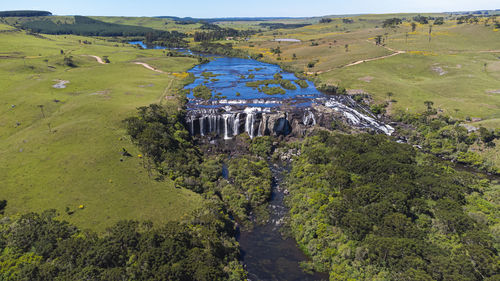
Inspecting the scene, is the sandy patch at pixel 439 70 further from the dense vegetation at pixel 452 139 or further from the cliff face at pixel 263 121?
the cliff face at pixel 263 121

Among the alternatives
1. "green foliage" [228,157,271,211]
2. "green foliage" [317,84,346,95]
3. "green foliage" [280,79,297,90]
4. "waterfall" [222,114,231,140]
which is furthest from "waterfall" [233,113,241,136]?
"green foliage" [317,84,346,95]

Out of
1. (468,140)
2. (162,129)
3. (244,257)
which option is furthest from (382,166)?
(162,129)

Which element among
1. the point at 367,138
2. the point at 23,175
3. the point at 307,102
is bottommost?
the point at 23,175

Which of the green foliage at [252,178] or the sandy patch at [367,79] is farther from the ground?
the sandy patch at [367,79]

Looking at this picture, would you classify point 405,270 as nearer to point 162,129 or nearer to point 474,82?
point 162,129

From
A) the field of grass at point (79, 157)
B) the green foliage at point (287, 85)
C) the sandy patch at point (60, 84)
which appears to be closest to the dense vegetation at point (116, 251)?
the field of grass at point (79, 157)

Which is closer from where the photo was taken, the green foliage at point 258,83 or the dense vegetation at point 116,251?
the dense vegetation at point 116,251

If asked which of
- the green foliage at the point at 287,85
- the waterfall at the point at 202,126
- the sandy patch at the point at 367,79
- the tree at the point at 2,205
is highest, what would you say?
the sandy patch at the point at 367,79
